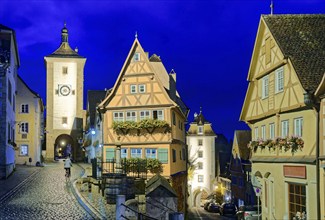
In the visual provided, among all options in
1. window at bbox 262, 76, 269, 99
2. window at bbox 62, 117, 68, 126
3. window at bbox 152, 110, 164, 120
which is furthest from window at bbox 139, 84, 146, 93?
window at bbox 62, 117, 68, 126

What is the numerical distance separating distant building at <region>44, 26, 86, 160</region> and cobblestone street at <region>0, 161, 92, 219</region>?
1493 inches

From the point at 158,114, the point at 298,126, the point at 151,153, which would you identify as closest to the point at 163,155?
the point at 151,153

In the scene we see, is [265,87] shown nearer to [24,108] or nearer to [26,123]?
[24,108]

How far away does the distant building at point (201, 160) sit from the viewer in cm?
7631

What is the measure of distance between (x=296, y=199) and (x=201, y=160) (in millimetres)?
54835

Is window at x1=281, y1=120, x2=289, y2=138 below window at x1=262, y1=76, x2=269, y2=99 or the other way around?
below

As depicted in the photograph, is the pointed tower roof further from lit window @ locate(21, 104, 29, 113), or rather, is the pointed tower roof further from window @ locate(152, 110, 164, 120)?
window @ locate(152, 110, 164, 120)

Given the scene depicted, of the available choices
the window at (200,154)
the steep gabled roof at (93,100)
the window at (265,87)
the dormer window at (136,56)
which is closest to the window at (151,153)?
the dormer window at (136,56)

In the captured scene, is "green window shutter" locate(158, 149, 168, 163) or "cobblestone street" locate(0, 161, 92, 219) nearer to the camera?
"cobblestone street" locate(0, 161, 92, 219)

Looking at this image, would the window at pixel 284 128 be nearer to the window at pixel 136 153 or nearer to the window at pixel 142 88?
the window at pixel 136 153

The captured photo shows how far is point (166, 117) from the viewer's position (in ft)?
121

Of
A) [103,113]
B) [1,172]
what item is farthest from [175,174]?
[1,172]

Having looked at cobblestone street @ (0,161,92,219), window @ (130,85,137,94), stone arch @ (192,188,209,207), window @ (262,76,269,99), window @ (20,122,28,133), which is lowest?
stone arch @ (192,188,209,207)

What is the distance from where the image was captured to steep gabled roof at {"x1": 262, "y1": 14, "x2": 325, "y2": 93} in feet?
71.8
